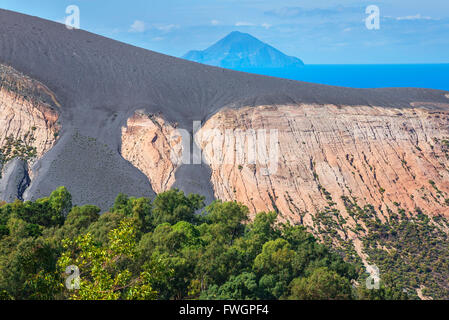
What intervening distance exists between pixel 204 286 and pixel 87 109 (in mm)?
39545

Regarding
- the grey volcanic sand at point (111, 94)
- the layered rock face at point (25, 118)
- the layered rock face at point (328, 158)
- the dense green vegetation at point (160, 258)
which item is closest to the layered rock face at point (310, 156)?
the layered rock face at point (328, 158)

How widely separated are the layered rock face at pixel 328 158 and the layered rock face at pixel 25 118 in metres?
18.4

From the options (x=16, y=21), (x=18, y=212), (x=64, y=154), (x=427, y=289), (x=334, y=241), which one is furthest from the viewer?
(x=16, y=21)

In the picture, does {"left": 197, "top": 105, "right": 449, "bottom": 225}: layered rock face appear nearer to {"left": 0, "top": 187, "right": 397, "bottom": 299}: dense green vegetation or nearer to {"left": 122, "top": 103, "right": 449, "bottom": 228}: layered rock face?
{"left": 122, "top": 103, "right": 449, "bottom": 228}: layered rock face

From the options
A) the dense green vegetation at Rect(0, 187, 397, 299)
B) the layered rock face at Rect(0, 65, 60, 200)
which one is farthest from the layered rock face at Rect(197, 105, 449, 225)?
the layered rock face at Rect(0, 65, 60, 200)

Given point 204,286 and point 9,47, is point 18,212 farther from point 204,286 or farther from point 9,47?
point 9,47

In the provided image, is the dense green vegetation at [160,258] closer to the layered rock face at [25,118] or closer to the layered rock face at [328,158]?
the layered rock face at [328,158]

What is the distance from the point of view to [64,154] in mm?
46625

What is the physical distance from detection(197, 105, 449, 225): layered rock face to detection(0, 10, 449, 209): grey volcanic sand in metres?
3.00

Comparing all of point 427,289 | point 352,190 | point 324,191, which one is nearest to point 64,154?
point 324,191

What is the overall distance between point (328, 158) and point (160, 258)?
35071 millimetres

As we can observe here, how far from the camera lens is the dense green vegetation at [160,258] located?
15016mm

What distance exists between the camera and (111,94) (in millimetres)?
57062

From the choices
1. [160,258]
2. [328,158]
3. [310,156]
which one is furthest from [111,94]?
[160,258]
